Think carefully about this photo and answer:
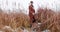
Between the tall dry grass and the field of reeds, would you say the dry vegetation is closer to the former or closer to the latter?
the field of reeds

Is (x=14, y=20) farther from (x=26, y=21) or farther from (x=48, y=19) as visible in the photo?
(x=48, y=19)

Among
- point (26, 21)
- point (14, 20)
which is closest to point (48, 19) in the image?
point (26, 21)

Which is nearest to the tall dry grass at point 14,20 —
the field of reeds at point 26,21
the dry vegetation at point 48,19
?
the field of reeds at point 26,21

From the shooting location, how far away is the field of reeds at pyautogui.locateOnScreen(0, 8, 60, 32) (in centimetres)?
203

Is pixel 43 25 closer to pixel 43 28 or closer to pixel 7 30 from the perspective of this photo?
pixel 43 28

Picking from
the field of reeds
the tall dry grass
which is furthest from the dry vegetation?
the tall dry grass

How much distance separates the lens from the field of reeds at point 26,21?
80.0 inches

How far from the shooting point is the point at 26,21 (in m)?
2.08

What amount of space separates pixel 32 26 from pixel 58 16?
0.32m

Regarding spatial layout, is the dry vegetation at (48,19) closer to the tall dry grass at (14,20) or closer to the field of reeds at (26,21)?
the field of reeds at (26,21)

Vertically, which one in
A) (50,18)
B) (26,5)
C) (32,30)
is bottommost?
(32,30)

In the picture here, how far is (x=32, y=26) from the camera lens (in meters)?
2.06

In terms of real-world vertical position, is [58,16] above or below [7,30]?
above

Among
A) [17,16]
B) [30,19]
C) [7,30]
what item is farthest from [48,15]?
[7,30]
